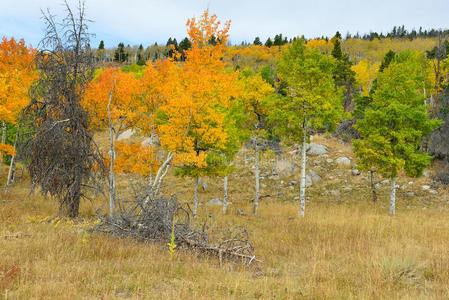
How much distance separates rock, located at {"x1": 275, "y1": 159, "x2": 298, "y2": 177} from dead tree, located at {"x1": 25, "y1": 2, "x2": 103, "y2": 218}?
19966 millimetres

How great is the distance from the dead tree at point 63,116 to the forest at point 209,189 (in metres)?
0.06

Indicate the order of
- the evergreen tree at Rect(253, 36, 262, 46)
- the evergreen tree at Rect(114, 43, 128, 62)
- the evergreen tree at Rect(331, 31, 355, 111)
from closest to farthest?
the evergreen tree at Rect(331, 31, 355, 111)
the evergreen tree at Rect(114, 43, 128, 62)
the evergreen tree at Rect(253, 36, 262, 46)

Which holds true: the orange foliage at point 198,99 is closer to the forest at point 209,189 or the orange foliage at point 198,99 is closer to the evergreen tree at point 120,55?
the forest at point 209,189

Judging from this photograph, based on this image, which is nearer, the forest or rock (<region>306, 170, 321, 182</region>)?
the forest

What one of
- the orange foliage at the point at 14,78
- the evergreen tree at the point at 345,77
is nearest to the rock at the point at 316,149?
the evergreen tree at the point at 345,77

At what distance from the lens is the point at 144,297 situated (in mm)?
4543

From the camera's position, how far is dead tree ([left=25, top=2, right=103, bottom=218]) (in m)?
11.0

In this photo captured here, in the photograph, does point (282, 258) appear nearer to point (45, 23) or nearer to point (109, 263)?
point (109, 263)

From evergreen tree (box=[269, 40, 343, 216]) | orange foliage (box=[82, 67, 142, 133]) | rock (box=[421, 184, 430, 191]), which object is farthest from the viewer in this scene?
rock (box=[421, 184, 430, 191])

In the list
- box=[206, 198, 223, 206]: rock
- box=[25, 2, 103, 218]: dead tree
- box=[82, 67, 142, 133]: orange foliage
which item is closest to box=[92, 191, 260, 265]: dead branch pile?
box=[25, 2, 103, 218]: dead tree

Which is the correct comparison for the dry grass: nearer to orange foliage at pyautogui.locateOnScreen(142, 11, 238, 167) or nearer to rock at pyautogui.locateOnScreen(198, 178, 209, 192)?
orange foliage at pyautogui.locateOnScreen(142, 11, 238, 167)

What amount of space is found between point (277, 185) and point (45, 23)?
21.8 meters

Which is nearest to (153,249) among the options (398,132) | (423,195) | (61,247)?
(61,247)

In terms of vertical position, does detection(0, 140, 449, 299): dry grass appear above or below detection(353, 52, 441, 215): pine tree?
below
